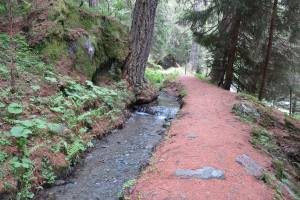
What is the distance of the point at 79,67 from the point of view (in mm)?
10773

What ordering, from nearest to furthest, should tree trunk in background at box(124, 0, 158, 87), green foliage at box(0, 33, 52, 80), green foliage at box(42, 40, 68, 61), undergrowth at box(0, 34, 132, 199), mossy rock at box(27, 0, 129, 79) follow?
undergrowth at box(0, 34, 132, 199) → green foliage at box(0, 33, 52, 80) → green foliage at box(42, 40, 68, 61) → mossy rock at box(27, 0, 129, 79) → tree trunk in background at box(124, 0, 158, 87)

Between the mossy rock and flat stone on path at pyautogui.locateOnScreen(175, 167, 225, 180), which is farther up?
the mossy rock

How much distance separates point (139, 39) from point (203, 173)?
28.7 ft

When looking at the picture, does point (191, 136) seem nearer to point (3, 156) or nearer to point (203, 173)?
point (203, 173)

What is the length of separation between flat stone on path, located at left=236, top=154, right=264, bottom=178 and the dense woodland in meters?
3.51

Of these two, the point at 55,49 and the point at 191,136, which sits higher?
the point at 55,49

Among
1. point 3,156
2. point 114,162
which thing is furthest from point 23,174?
point 114,162

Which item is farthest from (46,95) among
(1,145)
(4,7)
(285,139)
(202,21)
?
(202,21)

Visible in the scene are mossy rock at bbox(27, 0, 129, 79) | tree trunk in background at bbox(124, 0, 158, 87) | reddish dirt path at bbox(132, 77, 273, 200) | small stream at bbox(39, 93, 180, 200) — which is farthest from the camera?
tree trunk in background at bbox(124, 0, 158, 87)

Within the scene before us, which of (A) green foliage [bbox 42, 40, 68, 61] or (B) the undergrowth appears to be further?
(A) green foliage [bbox 42, 40, 68, 61]

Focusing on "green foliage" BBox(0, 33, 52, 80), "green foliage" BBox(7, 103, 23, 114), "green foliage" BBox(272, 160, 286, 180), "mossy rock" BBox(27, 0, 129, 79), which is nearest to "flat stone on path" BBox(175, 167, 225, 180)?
"green foliage" BBox(272, 160, 286, 180)

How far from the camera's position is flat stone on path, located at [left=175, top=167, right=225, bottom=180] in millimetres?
5966

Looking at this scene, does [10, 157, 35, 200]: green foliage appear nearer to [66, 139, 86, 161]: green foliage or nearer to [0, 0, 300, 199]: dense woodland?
[0, 0, 300, 199]: dense woodland

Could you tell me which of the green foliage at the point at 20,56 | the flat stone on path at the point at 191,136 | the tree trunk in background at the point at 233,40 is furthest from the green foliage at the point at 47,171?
the tree trunk in background at the point at 233,40
